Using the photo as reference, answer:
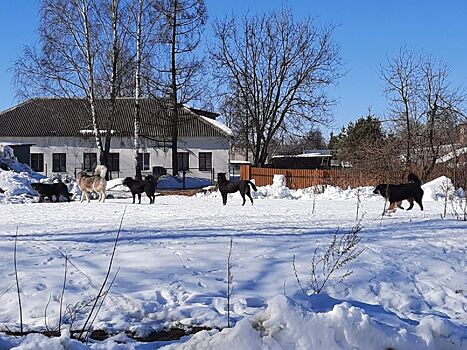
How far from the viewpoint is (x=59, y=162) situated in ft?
180

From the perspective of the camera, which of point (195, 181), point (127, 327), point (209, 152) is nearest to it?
point (127, 327)

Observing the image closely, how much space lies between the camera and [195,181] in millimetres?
49438

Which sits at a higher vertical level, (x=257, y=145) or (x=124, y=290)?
(x=257, y=145)

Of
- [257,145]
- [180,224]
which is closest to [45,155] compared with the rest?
[257,145]

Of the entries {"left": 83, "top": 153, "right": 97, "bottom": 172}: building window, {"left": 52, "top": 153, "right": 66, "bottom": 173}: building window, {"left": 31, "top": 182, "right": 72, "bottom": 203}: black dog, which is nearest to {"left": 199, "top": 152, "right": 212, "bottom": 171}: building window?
{"left": 83, "top": 153, "right": 97, "bottom": 172}: building window

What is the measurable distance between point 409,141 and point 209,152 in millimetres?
25861

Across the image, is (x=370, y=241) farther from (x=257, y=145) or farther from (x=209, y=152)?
(x=209, y=152)

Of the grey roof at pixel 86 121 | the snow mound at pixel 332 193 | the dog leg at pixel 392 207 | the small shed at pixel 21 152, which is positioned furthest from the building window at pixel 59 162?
the dog leg at pixel 392 207

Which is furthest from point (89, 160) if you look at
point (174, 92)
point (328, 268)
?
point (328, 268)

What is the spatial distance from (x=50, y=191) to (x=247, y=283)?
17.8 metres

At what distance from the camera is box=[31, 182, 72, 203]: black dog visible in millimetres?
23641

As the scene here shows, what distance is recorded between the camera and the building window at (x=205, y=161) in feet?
179

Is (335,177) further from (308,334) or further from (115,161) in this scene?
(308,334)

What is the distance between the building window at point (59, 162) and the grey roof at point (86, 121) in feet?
5.78
